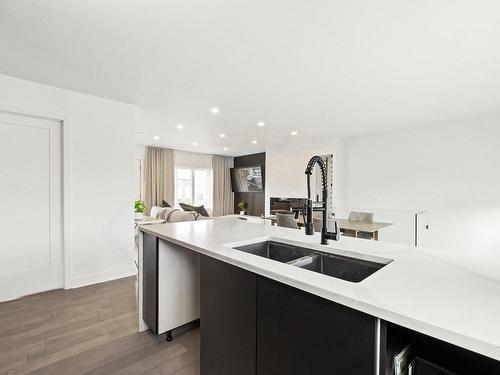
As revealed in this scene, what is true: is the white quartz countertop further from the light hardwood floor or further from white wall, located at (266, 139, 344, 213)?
white wall, located at (266, 139, 344, 213)

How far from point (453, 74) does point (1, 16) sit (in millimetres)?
3716

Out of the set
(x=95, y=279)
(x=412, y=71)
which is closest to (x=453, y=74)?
(x=412, y=71)

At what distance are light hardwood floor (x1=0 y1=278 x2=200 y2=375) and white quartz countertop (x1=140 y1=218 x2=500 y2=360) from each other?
1.00 metres

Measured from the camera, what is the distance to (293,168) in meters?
6.34

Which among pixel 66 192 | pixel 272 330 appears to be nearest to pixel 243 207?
pixel 66 192

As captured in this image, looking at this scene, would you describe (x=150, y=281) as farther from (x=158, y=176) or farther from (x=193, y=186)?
(x=193, y=186)

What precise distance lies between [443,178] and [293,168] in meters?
3.06

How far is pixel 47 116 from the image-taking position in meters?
2.75


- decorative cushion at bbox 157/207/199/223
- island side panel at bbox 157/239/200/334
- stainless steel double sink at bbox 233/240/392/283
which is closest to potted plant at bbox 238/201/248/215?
decorative cushion at bbox 157/207/199/223

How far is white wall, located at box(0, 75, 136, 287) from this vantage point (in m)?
2.84

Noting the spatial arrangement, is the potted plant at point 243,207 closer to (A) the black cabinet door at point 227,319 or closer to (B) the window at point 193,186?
(B) the window at point 193,186

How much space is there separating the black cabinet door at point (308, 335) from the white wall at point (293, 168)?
4.84 meters

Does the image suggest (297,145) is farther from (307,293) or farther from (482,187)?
(307,293)

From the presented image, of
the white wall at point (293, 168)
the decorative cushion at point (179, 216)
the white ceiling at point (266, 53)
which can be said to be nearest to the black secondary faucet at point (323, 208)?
the white ceiling at point (266, 53)
